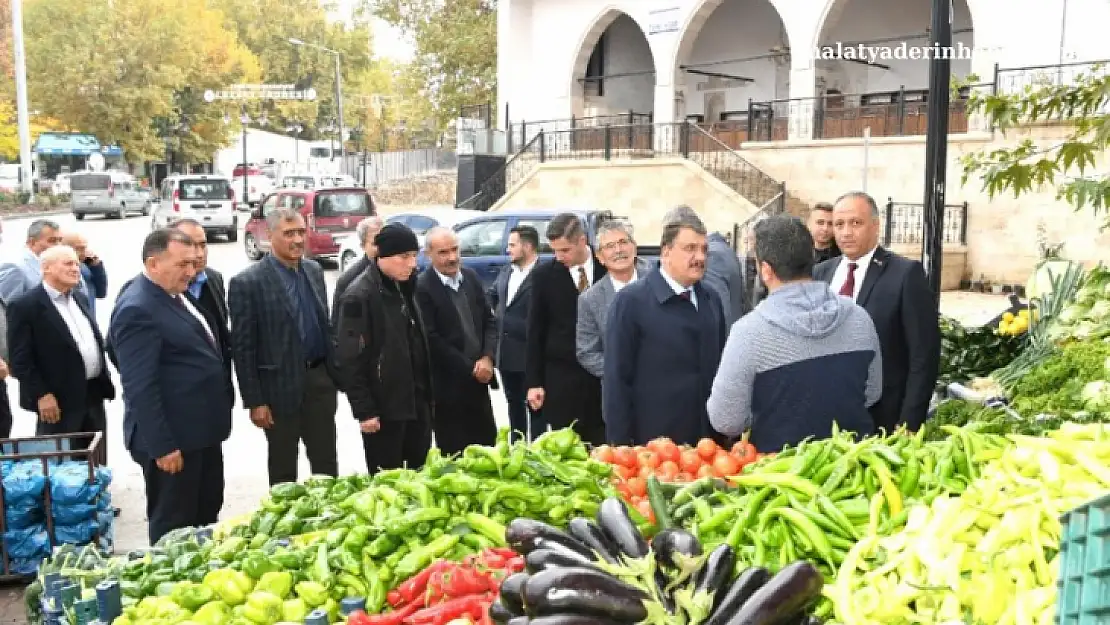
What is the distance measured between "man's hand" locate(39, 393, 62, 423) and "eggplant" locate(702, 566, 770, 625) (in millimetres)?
5523

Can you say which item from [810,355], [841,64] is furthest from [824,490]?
[841,64]

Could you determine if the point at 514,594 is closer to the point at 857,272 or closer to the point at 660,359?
the point at 660,359

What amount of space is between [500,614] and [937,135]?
5084 mm

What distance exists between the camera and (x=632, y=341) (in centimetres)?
523

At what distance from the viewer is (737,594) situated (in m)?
2.89

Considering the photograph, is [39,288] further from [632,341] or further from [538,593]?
[538,593]

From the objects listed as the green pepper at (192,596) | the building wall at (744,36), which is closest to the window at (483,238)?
the green pepper at (192,596)

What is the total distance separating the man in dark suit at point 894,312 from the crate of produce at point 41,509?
4714 millimetres

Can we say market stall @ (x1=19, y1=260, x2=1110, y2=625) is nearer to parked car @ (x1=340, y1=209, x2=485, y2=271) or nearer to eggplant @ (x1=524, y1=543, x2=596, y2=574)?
eggplant @ (x1=524, y1=543, x2=596, y2=574)

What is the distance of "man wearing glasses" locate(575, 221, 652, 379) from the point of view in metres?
6.17

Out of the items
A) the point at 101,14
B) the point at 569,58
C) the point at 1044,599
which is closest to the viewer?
the point at 1044,599

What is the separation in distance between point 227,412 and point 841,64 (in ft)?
81.0

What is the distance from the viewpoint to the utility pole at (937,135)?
662cm

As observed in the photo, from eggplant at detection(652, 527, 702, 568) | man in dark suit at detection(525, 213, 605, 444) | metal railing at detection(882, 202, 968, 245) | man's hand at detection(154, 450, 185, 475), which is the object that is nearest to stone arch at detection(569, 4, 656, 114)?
metal railing at detection(882, 202, 968, 245)
